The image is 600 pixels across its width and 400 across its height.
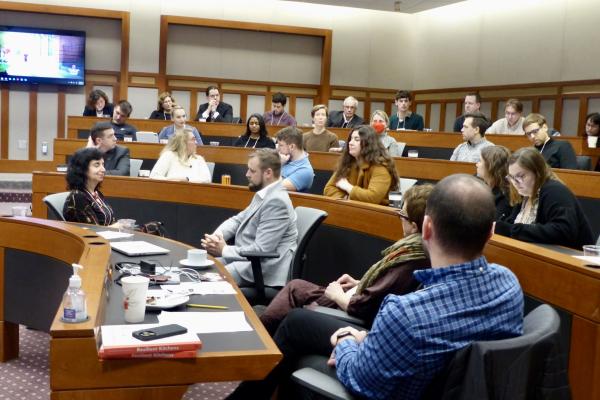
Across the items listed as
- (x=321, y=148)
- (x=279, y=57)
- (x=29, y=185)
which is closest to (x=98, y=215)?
(x=321, y=148)

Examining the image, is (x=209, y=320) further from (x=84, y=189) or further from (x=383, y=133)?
(x=383, y=133)

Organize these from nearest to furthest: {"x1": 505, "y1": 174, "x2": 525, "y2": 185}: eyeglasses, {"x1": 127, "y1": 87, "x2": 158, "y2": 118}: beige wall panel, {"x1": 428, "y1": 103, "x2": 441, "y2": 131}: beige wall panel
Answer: {"x1": 505, "y1": 174, "x2": 525, "y2": 185}: eyeglasses → {"x1": 127, "y1": 87, "x2": 158, "y2": 118}: beige wall panel → {"x1": 428, "y1": 103, "x2": 441, "y2": 131}: beige wall panel

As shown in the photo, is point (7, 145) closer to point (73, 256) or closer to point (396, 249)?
point (73, 256)

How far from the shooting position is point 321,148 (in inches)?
290

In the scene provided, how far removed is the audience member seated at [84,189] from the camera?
161 inches

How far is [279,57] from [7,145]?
16.3 feet

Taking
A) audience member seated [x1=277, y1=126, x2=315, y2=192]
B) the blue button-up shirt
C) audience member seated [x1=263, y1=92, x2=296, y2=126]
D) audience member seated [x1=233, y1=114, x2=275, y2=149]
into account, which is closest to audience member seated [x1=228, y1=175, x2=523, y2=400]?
the blue button-up shirt

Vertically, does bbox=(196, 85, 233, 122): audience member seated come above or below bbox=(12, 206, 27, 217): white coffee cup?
above

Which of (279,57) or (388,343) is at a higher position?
(279,57)

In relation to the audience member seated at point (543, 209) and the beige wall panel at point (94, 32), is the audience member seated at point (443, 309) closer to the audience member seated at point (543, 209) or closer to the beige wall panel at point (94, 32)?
the audience member seated at point (543, 209)

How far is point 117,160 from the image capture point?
6.15 meters

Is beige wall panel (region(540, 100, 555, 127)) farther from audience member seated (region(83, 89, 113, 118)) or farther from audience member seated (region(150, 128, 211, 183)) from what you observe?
audience member seated (region(83, 89, 113, 118))

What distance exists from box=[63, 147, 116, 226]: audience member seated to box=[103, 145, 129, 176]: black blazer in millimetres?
1925

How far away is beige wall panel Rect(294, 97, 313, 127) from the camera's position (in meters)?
12.3
